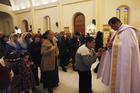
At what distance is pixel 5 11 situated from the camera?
16.9 meters

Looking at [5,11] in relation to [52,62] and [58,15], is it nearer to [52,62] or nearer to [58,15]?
[58,15]

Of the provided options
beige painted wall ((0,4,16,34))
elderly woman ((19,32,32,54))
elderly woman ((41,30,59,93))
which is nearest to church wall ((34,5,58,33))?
beige painted wall ((0,4,16,34))

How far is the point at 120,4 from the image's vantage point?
30.2ft

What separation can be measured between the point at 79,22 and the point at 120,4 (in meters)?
3.42

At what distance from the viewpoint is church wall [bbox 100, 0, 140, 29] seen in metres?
8.66

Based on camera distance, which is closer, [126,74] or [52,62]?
[126,74]

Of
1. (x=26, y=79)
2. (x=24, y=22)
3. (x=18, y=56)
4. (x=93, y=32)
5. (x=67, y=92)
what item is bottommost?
(x=67, y=92)

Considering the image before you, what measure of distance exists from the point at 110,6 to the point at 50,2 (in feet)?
18.3

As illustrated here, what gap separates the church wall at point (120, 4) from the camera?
8.66 m

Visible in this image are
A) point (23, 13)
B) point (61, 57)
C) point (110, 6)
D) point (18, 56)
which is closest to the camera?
point (18, 56)

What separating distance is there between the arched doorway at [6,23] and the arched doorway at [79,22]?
30.6ft

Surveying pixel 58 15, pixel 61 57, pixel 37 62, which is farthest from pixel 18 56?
pixel 58 15

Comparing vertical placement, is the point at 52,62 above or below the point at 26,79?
above

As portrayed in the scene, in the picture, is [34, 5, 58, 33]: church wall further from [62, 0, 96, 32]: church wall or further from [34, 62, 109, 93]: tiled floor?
[34, 62, 109, 93]: tiled floor
